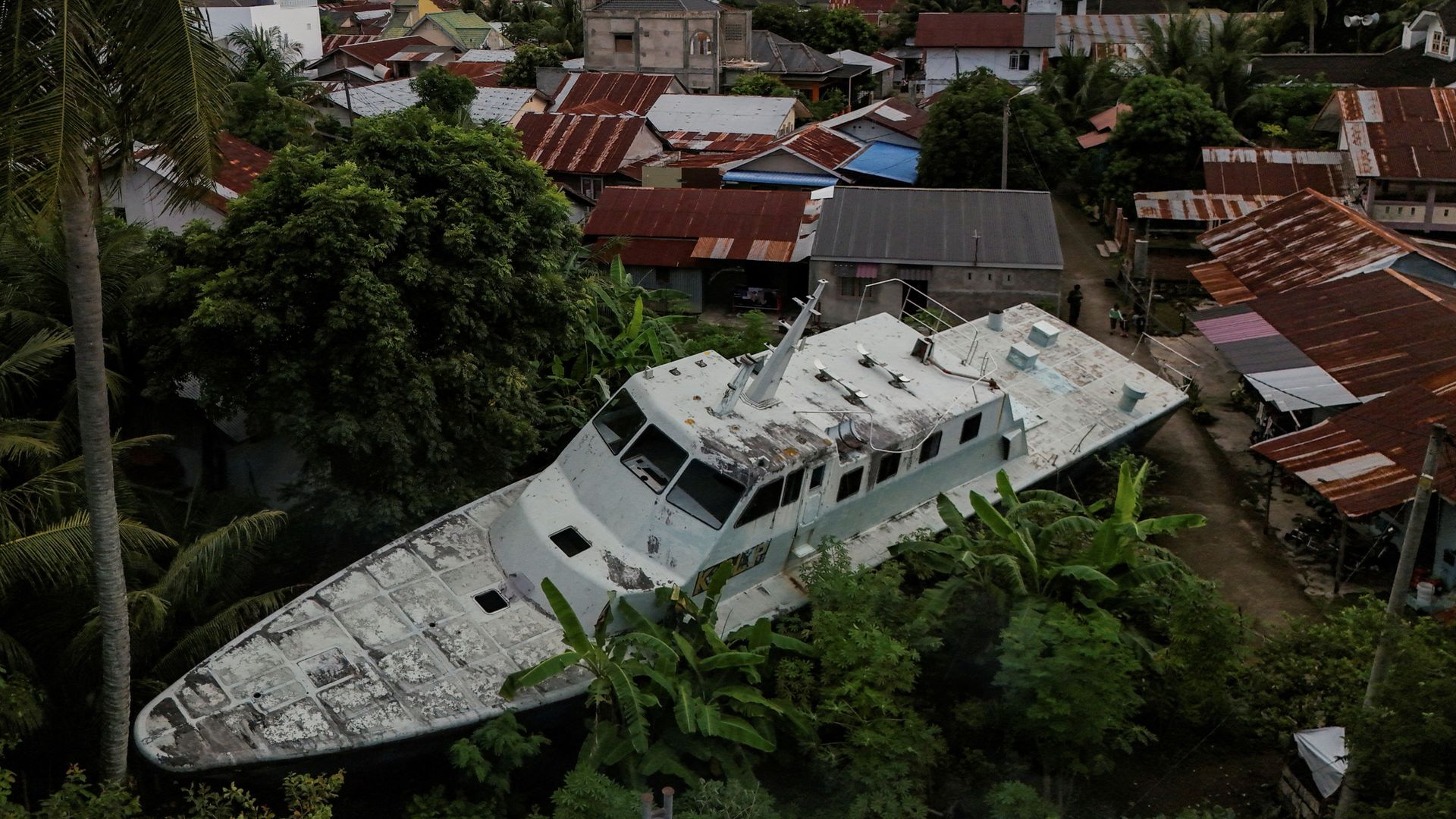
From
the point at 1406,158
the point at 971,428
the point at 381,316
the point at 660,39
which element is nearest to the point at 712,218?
the point at 971,428

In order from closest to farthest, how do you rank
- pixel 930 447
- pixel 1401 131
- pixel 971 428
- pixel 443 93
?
pixel 930 447 → pixel 971 428 → pixel 443 93 → pixel 1401 131

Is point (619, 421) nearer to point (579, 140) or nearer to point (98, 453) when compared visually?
point (98, 453)

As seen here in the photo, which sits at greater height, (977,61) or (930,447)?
(930,447)

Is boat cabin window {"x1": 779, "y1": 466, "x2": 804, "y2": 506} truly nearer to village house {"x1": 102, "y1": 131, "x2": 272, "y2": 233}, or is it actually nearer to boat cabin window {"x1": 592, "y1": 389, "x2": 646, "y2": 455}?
boat cabin window {"x1": 592, "y1": 389, "x2": 646, "y2": 455}

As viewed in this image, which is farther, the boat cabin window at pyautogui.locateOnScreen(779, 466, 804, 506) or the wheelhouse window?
the boat cabin window at pyautogui.locateOnScreen(779, 466, 804, 506)

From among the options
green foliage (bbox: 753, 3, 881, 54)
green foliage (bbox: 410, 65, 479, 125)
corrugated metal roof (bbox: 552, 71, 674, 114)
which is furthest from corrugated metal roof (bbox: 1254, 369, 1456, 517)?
green foliage (bbox: 753, 3, 881, 54)

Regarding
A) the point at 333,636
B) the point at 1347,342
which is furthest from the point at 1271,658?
the point at 333,636

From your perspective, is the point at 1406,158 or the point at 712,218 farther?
the point at 1406,158

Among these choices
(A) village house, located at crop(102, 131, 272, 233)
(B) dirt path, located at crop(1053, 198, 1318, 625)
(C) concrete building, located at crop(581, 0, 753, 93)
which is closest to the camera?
(B) dirt path, located at crop(1053, 198, 1318, 625)
